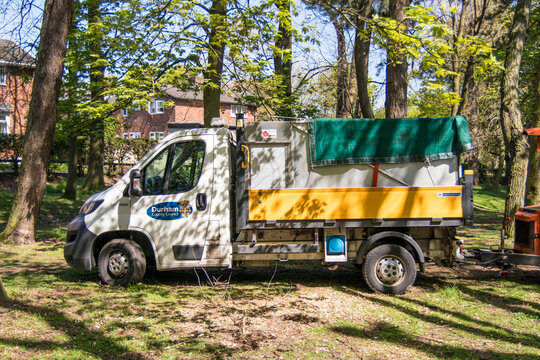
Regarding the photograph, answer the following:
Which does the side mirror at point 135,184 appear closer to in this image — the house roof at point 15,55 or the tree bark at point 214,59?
the tree bark at point 214,59

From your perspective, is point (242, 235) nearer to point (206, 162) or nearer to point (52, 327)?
point (206, 162)

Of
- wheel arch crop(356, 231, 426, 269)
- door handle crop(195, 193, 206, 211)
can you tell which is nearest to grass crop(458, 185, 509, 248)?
wheel arch crop(356, 231, 426, 269)

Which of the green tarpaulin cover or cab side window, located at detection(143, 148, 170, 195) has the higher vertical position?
the green tarpaulin cover

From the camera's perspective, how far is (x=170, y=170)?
7559mm

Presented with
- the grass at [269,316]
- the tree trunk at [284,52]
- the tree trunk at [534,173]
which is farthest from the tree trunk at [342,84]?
the grass at [269,316]

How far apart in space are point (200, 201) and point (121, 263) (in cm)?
166

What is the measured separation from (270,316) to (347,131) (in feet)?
10.2

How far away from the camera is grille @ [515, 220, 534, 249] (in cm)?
767

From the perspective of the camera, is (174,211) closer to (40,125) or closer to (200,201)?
→ (200,201)

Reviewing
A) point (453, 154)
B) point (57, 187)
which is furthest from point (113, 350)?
point (57, 187)

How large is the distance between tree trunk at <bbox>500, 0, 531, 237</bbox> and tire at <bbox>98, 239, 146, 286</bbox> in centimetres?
871

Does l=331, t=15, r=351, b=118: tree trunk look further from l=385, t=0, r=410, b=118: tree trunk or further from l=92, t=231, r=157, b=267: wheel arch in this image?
l=92, t=231, r=157, b=267: wheel arch

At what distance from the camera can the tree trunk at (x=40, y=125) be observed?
11.2 metres

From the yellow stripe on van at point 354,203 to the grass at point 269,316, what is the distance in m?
1.25
